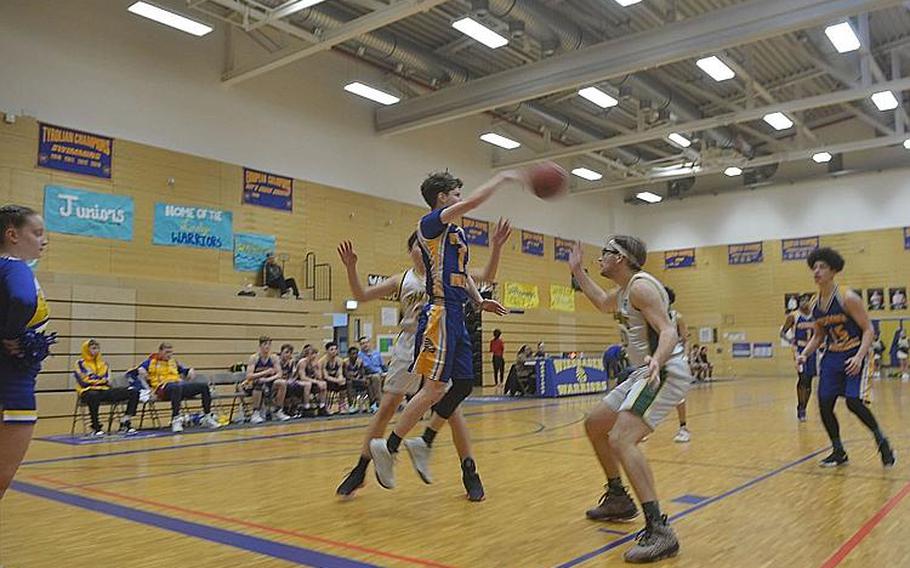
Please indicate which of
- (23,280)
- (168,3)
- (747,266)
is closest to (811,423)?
(23,280)

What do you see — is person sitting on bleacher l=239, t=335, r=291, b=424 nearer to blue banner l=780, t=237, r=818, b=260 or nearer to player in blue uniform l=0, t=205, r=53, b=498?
player in blue uniform l=0, t=205, r=53, b=498

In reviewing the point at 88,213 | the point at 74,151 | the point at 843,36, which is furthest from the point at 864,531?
the point at 74,151

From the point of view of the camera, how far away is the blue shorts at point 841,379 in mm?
5980

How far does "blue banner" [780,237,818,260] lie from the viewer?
27562mm

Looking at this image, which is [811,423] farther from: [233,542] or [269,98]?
[269,98]

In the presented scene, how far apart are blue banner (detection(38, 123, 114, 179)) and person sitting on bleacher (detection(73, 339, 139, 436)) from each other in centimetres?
497

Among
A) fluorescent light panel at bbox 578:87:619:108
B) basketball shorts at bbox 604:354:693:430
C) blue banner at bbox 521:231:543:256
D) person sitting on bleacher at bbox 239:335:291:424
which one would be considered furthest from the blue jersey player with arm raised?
blue banner at bbox 521:231:543:256

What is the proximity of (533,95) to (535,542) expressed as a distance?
14.0m

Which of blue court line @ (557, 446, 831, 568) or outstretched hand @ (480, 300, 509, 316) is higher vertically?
outstretched hand @ (480, 300, 509, 316)

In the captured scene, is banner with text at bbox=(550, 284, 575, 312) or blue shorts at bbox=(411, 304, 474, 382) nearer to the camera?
blue shorts at bbox=(411, 304, 474, 382)

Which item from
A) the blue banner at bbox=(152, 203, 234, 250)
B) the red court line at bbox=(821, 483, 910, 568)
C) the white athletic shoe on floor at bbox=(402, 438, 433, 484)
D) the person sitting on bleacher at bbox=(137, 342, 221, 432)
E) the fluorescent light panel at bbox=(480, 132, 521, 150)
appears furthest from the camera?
the fluorescent light panel at bbox=(480, 132, 521, 150)

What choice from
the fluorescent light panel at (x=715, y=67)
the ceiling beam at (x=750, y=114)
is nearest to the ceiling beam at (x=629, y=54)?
the fluorescent light panel at (x=715, y=67)

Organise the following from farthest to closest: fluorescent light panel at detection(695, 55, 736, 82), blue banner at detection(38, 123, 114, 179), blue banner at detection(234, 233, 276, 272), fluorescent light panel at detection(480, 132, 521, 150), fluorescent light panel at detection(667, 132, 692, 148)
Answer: fluorescent light panel at detection(667, 132, 692, 148), fluorescent light panel at detection(480, 132, 521, 150), blue banner at detection(234, 233, 276, 272), fluorescent light panel at detection(695, 55, 736, 82), blue banner at detection(38, 123, 114, 179)

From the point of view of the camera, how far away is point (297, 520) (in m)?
4.28
